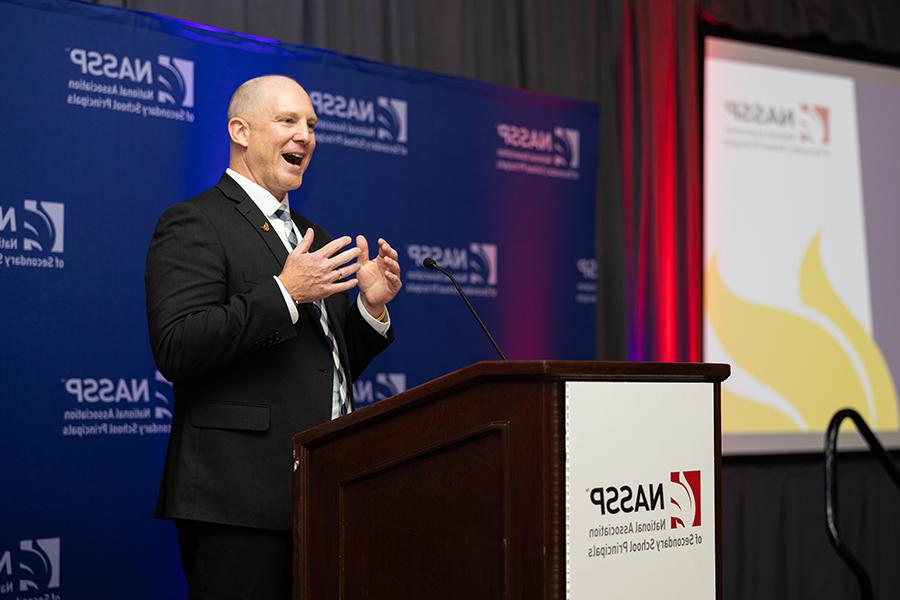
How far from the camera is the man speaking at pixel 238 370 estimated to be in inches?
86.4

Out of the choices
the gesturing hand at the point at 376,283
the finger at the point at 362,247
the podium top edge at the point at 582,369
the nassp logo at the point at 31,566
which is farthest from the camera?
the nassp logo at the point at 31,566

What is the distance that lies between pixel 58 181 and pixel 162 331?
1203mm

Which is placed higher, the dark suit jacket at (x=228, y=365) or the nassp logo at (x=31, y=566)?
the dark suit jacket at (x=228, y=365)

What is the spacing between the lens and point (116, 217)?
130 inches

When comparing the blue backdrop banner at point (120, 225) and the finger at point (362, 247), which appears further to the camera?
the blue backdrop banner at point (120, 225)

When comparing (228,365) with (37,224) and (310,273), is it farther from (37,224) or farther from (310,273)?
(37,224)

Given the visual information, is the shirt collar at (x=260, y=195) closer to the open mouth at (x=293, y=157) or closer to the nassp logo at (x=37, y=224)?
the open mouth at (x=293, y=157)

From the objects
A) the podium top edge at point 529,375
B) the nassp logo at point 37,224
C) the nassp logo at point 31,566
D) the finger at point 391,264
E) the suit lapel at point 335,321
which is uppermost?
the nassp logo at point 37,224

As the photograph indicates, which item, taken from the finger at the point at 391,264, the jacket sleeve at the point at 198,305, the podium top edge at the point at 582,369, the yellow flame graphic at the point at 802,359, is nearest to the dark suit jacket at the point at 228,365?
the jacket sleeve at the point at 198,305

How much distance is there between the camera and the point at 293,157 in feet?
8.38

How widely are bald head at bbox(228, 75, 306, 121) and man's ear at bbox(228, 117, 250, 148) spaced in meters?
0.02

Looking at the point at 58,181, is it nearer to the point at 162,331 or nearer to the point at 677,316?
the point at 162,331

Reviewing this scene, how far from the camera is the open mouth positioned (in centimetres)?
254

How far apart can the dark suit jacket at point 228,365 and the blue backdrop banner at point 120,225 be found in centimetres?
94
